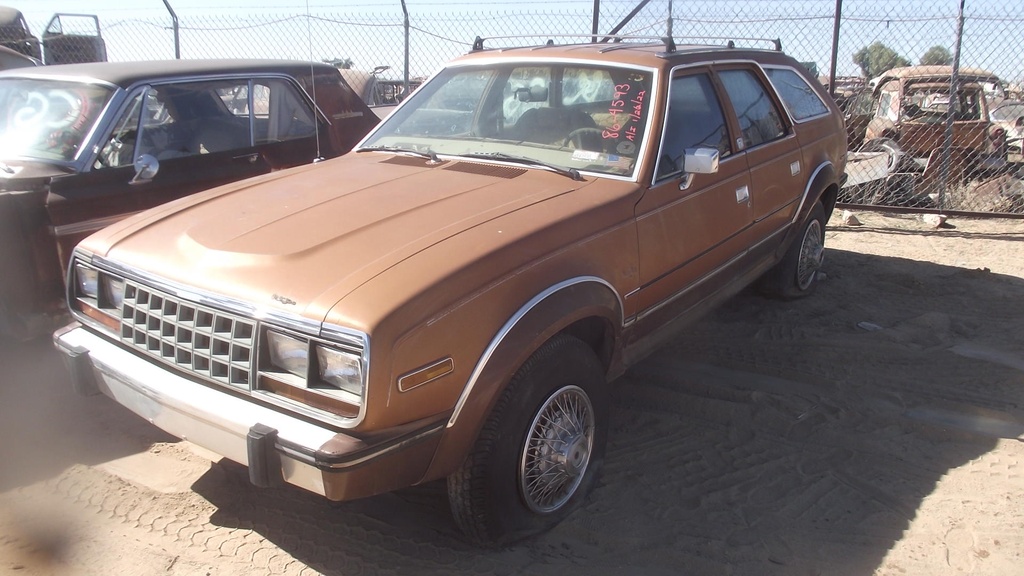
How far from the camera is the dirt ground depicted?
296 cm

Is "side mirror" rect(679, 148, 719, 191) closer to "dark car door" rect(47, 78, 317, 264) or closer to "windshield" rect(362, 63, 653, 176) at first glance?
"windshield" rect(362, 63, 653, 176)

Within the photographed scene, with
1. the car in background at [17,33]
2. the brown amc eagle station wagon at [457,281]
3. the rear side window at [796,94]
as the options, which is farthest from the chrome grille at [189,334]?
the car in background at [17,33]

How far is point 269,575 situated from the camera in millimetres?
2836

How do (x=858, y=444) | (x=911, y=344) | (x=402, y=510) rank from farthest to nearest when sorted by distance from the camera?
(x=911, y=344) < (x=858, y=444) < (x=402, y=510)

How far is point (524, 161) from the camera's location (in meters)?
3.73

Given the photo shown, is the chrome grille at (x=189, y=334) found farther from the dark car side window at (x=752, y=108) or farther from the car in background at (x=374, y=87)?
the car in background at (x=374, y=87)

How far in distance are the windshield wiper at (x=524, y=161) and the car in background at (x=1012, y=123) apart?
886cm

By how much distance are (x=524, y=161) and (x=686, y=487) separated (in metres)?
1.65

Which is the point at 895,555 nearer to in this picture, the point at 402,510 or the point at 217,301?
the point at 402,510

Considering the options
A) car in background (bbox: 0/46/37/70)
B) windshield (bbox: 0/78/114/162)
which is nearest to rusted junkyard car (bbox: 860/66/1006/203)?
windshield (bbox: 0/78/114/162)

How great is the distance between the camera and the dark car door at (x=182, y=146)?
4.30 metres

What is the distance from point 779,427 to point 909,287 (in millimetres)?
2929

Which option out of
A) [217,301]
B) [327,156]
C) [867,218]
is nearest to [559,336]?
[217,301]

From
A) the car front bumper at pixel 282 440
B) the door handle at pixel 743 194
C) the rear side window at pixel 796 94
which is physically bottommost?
the car front bumper at pixel 282 440
